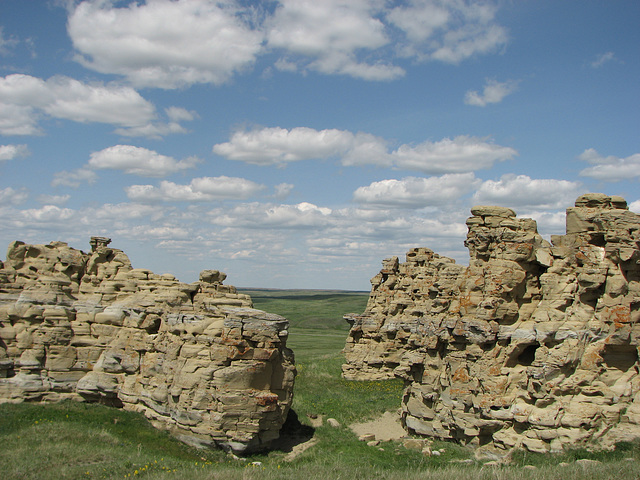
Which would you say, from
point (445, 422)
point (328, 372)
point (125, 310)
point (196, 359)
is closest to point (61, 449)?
point (196, 359)

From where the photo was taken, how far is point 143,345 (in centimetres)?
2506

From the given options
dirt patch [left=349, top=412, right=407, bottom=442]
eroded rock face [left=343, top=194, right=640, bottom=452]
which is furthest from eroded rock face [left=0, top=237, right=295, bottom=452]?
eroded rock face [left=343, top=194, right=640, bottom=452]

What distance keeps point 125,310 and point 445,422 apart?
57.5 feet

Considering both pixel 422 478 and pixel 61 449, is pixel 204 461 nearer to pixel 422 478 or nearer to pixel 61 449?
pixel 61 449

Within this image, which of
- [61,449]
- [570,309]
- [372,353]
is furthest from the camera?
[372,353]

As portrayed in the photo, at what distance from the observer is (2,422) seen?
22.0 m

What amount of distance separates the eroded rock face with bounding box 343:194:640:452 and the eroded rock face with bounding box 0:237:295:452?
8.07 meters

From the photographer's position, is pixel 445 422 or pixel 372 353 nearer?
pixel 445 422

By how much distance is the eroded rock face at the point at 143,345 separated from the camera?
22.0m

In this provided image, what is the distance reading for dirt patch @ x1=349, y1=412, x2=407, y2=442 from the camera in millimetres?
26594

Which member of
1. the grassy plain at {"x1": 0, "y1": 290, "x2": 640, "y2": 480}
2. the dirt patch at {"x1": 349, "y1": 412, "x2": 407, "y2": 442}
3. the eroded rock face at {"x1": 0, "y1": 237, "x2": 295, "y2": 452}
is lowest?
the dirt patch at {"x1": 349, "y1": 412, "x2": 407, "y2": 442}

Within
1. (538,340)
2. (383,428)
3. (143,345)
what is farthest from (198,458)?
(538,340)

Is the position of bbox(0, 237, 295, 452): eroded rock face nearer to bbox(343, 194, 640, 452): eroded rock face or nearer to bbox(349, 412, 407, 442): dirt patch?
bbox(349, 412, 407, 442): dirt patch

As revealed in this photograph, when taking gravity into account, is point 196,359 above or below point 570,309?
below
